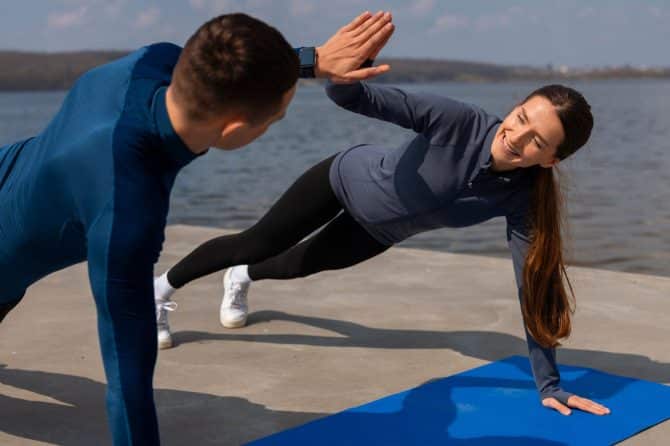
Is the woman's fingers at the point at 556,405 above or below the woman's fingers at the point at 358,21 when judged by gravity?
below

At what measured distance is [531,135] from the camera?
11.0 feet

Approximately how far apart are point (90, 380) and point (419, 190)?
1580 millimetres

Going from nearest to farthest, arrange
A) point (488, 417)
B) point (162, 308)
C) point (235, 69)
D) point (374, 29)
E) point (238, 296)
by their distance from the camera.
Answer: point (235, 69), point (374, 29), point (488, 417), point (162, 308), point (238, 296)

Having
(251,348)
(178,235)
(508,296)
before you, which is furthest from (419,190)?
(178,235)

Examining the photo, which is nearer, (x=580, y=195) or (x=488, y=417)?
(x=488, y=417)

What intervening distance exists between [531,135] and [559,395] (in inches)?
38.7

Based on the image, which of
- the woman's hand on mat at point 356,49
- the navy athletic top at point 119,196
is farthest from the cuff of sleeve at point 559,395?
the navy athletic top at point 119,196

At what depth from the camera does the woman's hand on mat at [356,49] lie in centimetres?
277

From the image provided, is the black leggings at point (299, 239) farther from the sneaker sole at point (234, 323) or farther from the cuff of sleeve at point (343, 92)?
the cuff of sleeve at point (343, 92)

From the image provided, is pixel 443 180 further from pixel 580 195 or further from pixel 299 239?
pixel 580 195

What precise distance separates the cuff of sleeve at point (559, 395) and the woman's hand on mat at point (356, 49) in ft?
4.82

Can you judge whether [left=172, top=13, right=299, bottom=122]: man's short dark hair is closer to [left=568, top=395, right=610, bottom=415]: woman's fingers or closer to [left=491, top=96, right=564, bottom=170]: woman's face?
[left=491, top=96, right=564, bottom=170]: woman's face

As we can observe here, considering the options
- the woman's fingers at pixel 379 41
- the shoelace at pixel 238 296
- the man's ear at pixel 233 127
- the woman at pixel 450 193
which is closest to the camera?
the man's ear at pixel 233 127

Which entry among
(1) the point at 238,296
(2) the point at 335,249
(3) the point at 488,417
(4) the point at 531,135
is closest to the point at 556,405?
(3) the point at 488,417
